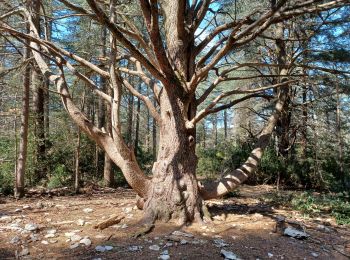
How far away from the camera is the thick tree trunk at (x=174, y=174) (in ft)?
14.0

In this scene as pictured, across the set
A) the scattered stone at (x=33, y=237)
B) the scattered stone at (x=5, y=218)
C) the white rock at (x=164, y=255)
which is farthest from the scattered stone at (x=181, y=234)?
the scattered stone at (x=5, y=218)

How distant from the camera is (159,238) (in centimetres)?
363

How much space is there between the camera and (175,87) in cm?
449

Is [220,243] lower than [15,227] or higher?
lower

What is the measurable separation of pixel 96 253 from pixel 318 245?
2737 millimetres

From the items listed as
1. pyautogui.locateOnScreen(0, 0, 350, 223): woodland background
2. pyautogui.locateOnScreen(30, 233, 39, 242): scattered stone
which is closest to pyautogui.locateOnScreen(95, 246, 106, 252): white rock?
pyautogui.locateOnScreen(30, 233, 39, 242): scattered stone

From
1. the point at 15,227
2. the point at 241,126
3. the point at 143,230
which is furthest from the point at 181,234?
the point at 241,126

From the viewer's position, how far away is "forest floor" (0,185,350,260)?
3.23m

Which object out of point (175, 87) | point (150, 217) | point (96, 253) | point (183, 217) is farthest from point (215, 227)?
point (175, 87)

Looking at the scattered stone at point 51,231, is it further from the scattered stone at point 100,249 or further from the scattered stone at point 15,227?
the scattered stone at point 100,249

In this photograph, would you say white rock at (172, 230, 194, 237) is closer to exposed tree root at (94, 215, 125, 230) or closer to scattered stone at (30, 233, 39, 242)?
exposed tree root at (94, 215, 125, 230)

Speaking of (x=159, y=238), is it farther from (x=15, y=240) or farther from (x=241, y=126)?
(x=241, y=126)

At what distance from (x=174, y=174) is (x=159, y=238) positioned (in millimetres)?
1047

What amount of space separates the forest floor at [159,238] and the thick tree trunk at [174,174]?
23 centimetres
